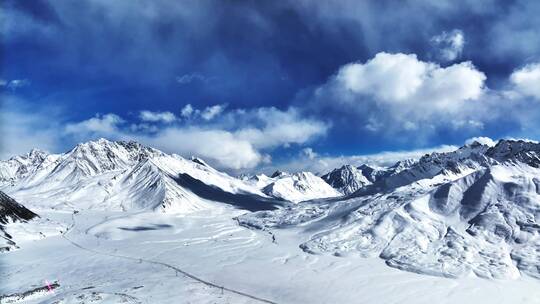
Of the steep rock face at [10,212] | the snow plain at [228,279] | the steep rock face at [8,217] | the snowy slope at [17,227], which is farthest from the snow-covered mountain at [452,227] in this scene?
the steep rock face at [10,212]

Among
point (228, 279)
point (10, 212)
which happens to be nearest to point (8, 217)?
point (10, 212)

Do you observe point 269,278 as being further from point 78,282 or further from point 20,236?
point 20,236

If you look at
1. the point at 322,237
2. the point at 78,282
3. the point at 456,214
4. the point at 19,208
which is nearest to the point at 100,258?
the point at 78,282

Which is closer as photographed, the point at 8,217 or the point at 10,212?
the point at 8,217

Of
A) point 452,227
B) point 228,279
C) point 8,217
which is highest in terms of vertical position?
point 8,217

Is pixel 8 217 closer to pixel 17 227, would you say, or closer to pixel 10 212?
pixel 17 227

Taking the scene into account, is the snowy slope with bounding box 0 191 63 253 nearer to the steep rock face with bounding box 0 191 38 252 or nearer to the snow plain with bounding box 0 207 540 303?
the steep rock face with bounding box 0 191 38 252
